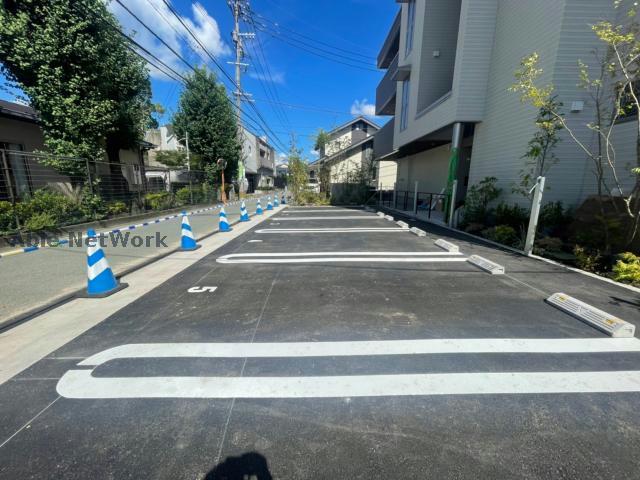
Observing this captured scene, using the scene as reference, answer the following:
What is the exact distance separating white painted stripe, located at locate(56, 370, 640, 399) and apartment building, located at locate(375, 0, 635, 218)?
17.0 ft

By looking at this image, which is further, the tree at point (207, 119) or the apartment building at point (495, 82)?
the tree at point (207, 119)

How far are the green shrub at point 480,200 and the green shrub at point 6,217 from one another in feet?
39.0

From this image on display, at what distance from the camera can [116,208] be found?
9.86 meters

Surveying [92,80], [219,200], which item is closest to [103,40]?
[92,80]

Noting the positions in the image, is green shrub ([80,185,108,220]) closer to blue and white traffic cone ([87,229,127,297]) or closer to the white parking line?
blue and white traffic cone ([87,229,127,297])

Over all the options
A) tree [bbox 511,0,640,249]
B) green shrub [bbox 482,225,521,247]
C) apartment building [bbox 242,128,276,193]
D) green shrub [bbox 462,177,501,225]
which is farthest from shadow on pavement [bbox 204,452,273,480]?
apartment building [bbox 242,128,276,193]

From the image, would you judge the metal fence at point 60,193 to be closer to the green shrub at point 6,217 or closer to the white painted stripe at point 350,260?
the green shrub at point 6,217

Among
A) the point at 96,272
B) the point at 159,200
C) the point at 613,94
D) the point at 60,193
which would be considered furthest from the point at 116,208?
the point at 613,94

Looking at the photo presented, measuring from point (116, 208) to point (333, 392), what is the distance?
36.8 ft

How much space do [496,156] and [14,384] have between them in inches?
398

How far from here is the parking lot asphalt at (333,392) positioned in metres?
1.42

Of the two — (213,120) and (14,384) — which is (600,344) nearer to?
(14,384)

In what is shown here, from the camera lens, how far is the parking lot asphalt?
1.42 meters

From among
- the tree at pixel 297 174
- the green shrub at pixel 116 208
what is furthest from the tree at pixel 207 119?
the green shrub at pixel 116 208
